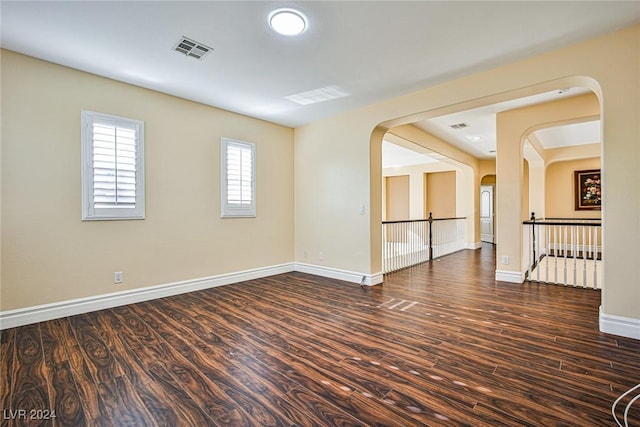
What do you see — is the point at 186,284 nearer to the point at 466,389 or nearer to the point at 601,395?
the point at 466,389

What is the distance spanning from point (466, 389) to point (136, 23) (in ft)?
12.5

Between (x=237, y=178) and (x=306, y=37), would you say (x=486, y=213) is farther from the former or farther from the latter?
(x=306, y=37)

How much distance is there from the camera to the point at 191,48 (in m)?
2.91

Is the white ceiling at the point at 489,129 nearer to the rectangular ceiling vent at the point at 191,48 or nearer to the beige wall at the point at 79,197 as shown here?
the beige wall at the point at 79,197

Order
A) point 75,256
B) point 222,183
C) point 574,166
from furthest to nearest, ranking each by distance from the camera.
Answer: point 574,166 → point 222,183 → point 75,256

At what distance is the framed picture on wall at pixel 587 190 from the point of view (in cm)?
784

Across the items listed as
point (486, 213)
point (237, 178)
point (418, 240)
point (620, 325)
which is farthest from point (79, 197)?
point (486, 213)

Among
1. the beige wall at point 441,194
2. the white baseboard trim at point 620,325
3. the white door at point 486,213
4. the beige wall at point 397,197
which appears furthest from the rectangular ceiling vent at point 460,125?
the white door at point 486,213

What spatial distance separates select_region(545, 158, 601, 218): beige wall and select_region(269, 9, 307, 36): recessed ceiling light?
360 inches

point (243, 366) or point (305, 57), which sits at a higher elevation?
point (305, 57)

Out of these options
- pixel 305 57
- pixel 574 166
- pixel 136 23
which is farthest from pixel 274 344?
pixel 574 166

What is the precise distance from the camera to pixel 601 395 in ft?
6.01

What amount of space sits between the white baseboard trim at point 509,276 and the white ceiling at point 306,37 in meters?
3.19

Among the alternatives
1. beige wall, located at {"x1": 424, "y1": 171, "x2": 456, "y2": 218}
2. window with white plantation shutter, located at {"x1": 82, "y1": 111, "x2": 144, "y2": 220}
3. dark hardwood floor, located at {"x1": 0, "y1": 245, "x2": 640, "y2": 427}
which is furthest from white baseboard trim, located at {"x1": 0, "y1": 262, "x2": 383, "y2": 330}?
beige wall, located at {"x1": 424, "y1": 171, "x2": 456, "y2": 218}
